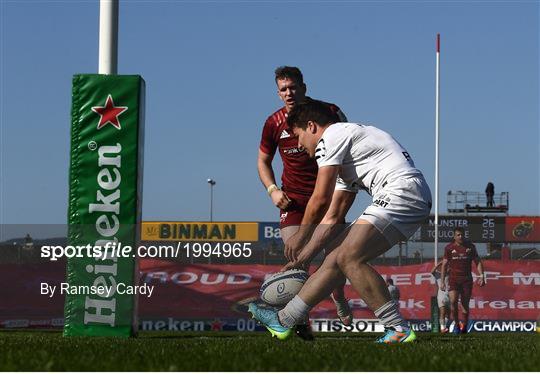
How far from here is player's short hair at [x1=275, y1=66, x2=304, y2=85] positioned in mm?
9172

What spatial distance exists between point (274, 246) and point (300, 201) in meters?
4.97

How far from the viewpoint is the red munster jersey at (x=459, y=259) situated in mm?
17531

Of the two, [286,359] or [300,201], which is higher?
[300,201]

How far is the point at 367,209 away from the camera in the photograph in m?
7.64

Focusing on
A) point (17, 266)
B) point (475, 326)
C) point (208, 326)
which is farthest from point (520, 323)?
point (17, 266)

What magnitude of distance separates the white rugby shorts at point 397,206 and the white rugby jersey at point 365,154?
0.22ft

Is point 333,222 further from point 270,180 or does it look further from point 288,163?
point 288,163

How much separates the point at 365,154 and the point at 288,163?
6.51ft

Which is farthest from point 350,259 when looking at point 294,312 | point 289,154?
point 289,154

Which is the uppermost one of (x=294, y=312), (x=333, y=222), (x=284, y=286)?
(x=333, y=222)

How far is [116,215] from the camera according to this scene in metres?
9.20

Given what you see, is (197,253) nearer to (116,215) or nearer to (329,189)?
(116,215)

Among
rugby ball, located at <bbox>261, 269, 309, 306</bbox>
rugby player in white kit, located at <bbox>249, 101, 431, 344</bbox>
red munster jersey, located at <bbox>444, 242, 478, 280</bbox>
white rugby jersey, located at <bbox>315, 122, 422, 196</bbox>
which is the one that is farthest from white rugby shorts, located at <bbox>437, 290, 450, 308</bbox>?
white rugby jersey, located at <bbox>315, 122, 422, 196</bbox>

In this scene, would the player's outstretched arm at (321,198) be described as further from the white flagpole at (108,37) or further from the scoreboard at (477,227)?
the scoreboard at (477,227)
